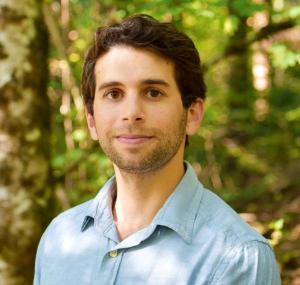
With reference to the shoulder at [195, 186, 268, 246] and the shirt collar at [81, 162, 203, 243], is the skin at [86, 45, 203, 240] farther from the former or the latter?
the shoulder at [195, 186, 268, 246]

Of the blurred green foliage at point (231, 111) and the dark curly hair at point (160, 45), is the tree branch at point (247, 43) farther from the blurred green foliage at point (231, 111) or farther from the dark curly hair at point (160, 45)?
the dark curly hair at point (160, 45)

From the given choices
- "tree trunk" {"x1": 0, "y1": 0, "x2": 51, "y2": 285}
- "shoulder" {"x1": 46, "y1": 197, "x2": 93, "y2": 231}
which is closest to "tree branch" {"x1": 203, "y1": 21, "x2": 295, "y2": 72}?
"tree trunk" {"x1": 0, "y1": 0, "x2": 51, "y2": 285}

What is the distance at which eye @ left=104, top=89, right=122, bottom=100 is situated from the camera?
2.02m

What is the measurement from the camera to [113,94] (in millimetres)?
2037

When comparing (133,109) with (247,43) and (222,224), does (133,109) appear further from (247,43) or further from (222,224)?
(247,43)

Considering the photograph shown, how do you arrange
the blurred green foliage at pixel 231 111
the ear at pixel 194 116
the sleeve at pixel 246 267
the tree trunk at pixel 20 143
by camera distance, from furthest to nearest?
the blurred green foliage at pixel 231 111 → the tree trunk at pixel 20 143 → the ear at pixel 194 116 → the sleeve at pixel 246 267

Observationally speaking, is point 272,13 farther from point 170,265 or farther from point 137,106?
point 170,265

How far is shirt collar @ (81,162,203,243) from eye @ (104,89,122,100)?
0.38 m

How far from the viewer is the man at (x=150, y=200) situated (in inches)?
71.1

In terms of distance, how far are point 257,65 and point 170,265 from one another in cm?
892

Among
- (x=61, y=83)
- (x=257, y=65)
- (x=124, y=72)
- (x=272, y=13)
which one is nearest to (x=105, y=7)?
(x=61, y=83)

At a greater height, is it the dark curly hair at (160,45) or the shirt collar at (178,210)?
the dark curly hair at (160,45)

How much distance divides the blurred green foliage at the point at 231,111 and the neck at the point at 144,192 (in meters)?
1.63

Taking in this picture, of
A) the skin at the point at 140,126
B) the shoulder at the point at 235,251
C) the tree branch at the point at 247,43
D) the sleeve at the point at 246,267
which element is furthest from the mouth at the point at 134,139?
the tree branch at the point at 247,43
